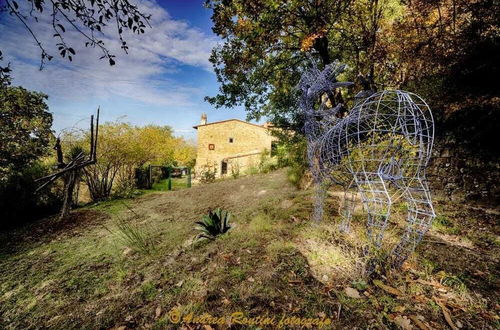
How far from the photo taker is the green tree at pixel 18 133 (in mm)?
4898

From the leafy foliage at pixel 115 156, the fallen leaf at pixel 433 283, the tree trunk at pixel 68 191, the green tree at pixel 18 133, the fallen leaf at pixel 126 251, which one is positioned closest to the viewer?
the fallen leaf at pixel 433 283

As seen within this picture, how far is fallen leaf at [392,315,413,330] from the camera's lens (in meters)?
1.57

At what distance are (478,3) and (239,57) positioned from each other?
497 cm

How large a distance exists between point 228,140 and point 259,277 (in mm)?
20666

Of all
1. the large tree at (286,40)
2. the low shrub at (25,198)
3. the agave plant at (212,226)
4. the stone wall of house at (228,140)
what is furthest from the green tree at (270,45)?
the stone wall of house at (228,140)

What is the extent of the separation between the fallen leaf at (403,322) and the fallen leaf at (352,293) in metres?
0.30

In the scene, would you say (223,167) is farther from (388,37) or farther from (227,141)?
(388,37)

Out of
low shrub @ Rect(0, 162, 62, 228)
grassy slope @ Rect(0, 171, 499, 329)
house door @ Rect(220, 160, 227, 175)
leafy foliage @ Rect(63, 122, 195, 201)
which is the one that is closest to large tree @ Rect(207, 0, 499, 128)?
A: grassy slope @ Rect(0, 171, 499, 329)

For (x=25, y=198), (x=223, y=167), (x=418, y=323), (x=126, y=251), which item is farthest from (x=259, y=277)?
(x=223, y=167)

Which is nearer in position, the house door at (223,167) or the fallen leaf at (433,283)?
the fallen leaf at (433,283)

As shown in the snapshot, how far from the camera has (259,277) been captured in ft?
7.35

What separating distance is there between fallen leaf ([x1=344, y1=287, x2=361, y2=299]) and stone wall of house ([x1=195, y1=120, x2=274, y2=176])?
65.8 ft

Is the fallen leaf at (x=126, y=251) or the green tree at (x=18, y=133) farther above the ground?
the green tree at (x=18, y=133)

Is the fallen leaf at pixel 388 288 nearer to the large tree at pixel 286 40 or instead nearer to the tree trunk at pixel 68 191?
the large tree at pixel 286 40
